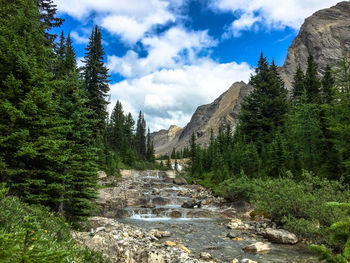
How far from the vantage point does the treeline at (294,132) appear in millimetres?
18016

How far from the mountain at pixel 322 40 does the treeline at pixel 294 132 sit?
228 feet

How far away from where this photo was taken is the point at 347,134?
16.4 meters

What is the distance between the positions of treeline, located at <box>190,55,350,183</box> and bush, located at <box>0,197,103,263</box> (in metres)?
15.0

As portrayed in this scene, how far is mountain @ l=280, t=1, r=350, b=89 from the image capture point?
321 feet

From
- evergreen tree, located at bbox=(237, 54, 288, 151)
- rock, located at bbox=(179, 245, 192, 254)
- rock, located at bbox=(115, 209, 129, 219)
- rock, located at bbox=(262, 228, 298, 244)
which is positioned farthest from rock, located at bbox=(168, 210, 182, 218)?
evergreen tree, located at bbox=(237, 54, 288, 151)

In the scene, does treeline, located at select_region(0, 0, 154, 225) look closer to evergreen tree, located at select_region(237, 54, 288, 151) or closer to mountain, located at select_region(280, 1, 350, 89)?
evergreen tree, located at select_region(237, 54, 288, 151)

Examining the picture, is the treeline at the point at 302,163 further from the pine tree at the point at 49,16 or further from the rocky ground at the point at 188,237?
the pine tree at the point at 49,16

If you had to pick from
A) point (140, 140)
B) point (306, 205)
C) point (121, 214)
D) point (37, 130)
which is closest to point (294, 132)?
point (306, 205)

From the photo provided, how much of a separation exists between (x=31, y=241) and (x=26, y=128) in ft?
26.1

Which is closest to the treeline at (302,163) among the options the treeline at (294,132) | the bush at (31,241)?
the treeline at (294,132)

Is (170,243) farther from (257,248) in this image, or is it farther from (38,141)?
(38,141)

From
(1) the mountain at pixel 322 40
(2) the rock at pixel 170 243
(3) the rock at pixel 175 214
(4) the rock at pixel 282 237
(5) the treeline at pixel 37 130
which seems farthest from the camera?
(1) the mountain at pixel 322 40

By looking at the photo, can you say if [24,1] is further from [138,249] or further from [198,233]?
[198,233]

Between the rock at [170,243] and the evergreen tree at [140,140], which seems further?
the evergreen tree at [140,140]
